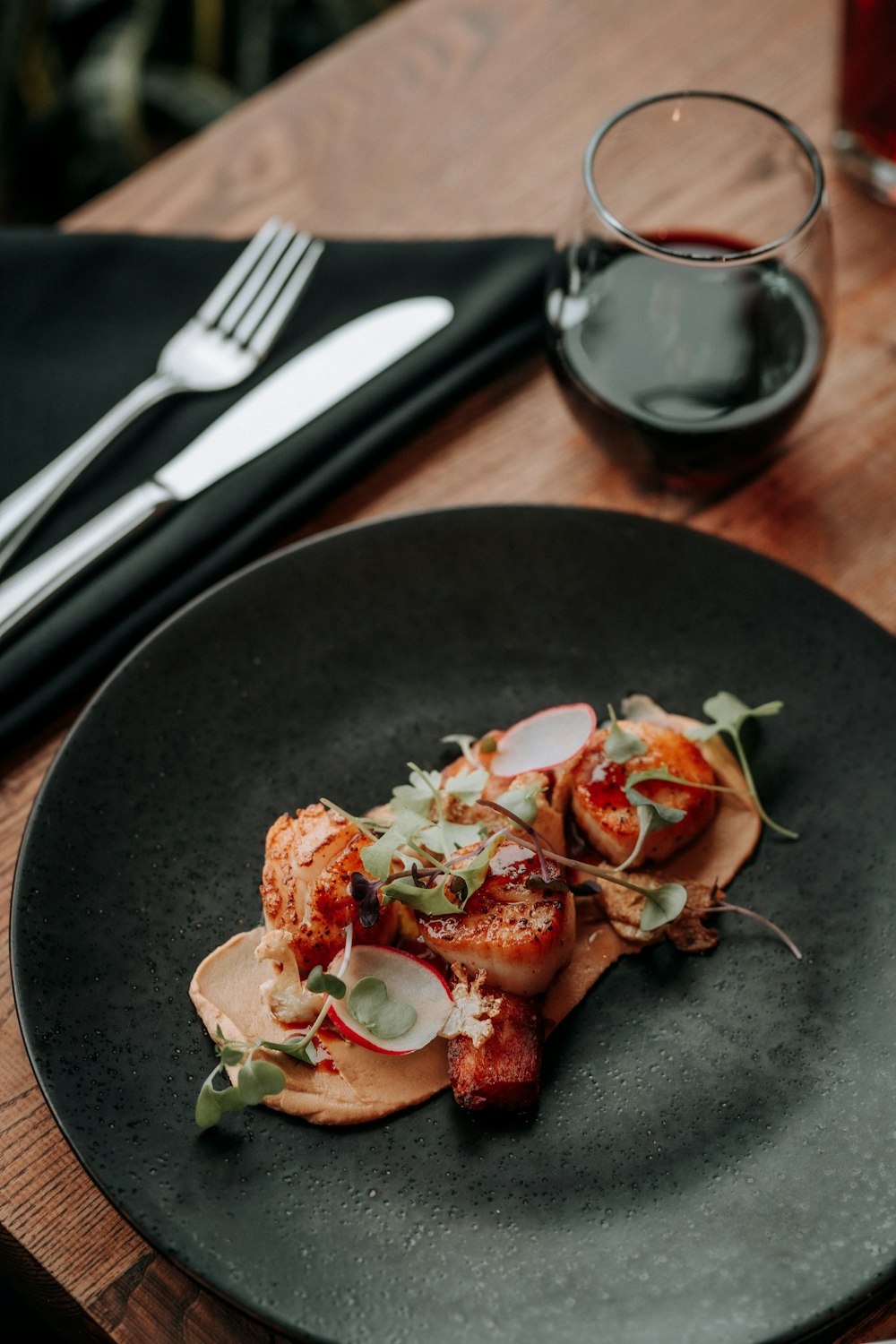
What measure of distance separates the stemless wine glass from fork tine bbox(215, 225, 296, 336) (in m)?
0.42

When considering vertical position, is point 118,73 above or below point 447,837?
above

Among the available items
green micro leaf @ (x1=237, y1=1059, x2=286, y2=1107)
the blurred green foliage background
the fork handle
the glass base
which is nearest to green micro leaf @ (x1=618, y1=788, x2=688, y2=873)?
green micro leaf @ (x1=237, y1=1059, x2=286, y2=1107)

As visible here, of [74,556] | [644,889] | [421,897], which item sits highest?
[74,556]

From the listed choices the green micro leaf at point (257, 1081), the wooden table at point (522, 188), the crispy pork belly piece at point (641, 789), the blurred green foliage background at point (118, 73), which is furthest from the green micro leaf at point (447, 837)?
the blurred green foliage background at point (118, 73)

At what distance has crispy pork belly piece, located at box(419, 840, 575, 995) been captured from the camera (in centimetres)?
94

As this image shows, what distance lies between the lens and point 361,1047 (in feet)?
3.08

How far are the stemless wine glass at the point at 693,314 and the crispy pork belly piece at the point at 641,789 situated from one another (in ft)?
1.12

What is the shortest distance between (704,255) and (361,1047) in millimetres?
748

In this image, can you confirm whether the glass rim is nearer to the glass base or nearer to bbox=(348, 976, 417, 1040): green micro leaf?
the glass base

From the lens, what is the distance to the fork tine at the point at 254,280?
151cm

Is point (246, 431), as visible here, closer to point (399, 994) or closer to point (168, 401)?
point (168, 401)

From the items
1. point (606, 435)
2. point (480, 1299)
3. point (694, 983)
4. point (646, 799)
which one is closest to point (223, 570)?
point (606, 435)

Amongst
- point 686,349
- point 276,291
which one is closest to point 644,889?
point 686,349

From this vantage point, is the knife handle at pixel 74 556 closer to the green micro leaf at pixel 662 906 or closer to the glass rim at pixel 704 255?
the glass rim at pixel 704 255
